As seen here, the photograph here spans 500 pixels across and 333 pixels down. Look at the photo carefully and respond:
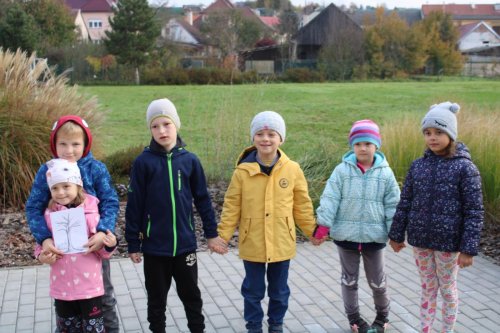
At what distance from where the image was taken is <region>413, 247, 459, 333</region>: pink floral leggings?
12.8 ft

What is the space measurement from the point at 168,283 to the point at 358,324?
141 cm

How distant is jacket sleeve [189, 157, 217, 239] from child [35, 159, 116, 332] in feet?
2.22

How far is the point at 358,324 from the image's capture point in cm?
433

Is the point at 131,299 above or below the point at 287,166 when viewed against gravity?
below

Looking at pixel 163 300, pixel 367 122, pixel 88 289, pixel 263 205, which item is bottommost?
pixel 163 300

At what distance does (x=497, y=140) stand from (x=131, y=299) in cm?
509

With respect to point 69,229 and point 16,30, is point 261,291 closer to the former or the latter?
point 69,229

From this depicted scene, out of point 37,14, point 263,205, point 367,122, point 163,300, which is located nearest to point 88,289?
point 163,300

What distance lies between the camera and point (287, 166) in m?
4.18

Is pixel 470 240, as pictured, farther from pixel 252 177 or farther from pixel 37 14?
pixel 37 14

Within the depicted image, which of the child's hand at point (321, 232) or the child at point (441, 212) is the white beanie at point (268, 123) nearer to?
the child's hand at point (321, 232)

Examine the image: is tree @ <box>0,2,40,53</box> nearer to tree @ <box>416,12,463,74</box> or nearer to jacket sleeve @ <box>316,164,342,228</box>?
tree @ <box>416,12,463,74</box>

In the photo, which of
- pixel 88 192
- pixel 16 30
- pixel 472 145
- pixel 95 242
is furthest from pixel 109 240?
pixel 16 30

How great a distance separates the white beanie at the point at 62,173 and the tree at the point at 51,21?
39.8m
